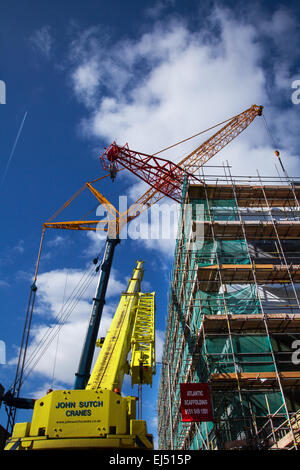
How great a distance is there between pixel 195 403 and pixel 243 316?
4.33 m

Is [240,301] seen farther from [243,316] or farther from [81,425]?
[81,425]

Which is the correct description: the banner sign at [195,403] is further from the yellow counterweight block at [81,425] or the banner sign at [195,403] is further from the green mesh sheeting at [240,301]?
the green mesh sheeting at [240,301]

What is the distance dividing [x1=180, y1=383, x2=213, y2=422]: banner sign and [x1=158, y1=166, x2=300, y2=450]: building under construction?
571 mm

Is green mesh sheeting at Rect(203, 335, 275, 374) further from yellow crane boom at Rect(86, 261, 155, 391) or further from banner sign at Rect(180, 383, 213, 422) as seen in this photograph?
yellow crane boom at Rect(86, 261, 155, 391)

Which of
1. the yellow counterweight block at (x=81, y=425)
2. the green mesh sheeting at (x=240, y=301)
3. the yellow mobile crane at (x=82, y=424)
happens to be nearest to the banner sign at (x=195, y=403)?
the yellow mobile crane at (x=82, y=424)

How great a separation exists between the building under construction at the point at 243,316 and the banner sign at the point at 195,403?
22.5 inches

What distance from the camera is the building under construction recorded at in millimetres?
12719

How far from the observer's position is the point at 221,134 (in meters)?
32.1

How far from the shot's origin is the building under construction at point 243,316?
12.7m

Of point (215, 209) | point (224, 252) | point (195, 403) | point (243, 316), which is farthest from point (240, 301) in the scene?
point (215, 209)

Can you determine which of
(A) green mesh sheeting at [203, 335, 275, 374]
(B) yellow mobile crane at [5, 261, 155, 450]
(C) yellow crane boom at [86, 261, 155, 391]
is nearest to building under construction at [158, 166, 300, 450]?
(A) green mesh sheeting at [203, 335, 275, 374]
